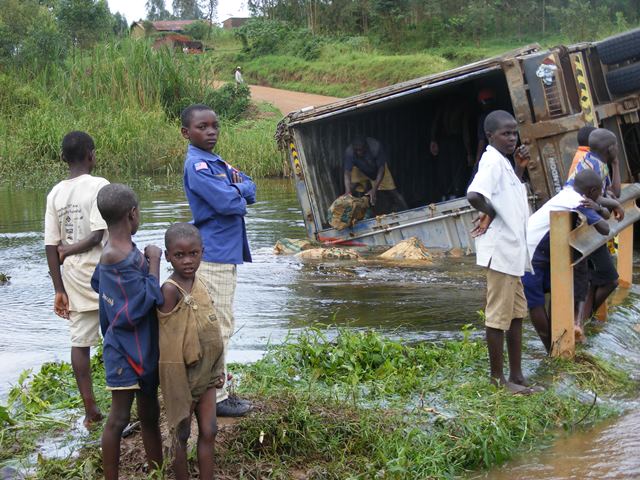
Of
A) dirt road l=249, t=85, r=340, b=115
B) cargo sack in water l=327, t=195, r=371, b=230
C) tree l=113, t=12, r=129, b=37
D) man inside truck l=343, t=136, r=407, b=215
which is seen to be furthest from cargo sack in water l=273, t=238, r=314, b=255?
dirt road l=249, t=85, r=340, b=115

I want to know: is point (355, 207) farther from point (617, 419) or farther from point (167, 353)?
point (167, 353)

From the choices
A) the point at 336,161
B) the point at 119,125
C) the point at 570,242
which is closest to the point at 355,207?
the point at 336,161

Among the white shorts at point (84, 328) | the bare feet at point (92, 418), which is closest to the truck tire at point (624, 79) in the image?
the white shorts at point (84, 328)

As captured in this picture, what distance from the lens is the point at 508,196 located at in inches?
214

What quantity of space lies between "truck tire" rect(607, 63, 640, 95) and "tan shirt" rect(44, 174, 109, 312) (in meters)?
7.44

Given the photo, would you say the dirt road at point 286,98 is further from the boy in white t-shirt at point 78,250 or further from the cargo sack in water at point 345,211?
the boy in white t-shirt at point 78,250

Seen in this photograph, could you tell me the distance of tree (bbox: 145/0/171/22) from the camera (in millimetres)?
107438

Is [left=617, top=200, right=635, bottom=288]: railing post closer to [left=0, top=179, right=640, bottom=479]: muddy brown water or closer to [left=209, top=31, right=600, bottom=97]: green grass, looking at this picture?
[left=0, top=179, right=640, bottom=479]: muddy brown water

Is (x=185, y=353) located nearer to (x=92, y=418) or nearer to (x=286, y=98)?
(x=92, y=418)

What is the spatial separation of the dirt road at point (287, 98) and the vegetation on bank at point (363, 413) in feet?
89.2

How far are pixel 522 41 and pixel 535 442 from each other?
123 ft

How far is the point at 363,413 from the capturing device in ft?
15.6

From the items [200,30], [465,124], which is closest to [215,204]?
[465,124]

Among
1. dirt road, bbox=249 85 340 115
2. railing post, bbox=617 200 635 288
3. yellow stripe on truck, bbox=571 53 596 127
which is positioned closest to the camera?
railing post, bbox=617 200 635 288
